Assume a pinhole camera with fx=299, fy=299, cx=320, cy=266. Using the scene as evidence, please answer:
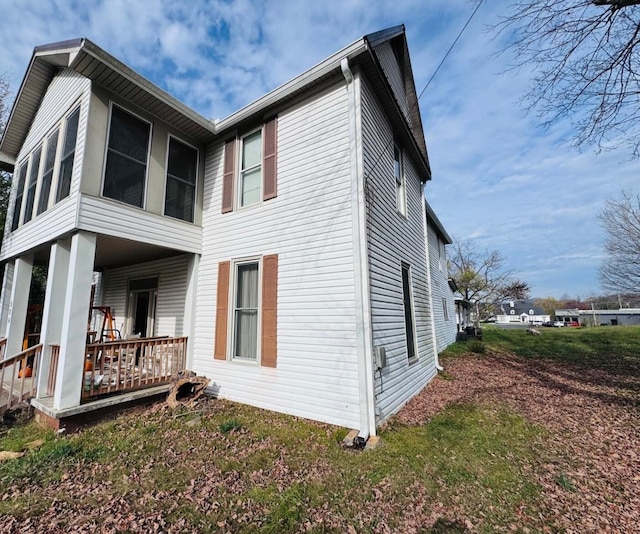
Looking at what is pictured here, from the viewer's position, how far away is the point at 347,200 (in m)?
5.37

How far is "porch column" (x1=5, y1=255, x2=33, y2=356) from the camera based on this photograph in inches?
290

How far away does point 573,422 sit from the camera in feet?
17.3

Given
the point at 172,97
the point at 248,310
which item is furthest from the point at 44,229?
the point at 248,310

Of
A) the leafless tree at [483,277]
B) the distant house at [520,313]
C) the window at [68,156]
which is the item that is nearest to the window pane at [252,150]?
the window at [68,156]

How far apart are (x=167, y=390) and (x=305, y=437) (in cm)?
345

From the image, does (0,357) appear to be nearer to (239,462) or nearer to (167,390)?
(167,390)

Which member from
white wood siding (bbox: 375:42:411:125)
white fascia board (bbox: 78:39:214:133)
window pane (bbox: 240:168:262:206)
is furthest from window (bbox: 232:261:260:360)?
white wood siding (bbox: 375:42:411:125)

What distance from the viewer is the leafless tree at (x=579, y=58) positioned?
16.0ft

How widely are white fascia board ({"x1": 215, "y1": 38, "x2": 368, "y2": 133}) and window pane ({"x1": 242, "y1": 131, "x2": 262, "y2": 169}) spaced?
44 cm

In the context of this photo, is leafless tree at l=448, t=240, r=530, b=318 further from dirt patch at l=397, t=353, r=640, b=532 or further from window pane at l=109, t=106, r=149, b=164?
window pane at l=109, t=106, r=149, b=164

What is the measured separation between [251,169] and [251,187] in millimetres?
427

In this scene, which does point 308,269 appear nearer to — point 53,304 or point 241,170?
point 241,170

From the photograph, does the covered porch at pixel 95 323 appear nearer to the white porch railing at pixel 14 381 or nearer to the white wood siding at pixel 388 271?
the white porch railing at pixel 14 381

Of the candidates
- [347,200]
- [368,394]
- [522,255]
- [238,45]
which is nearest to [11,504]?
[368,394]
